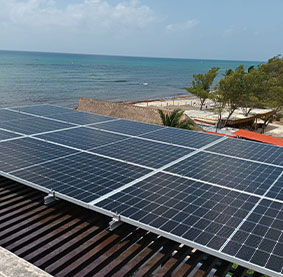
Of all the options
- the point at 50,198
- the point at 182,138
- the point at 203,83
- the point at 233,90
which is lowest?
the point at 203,83

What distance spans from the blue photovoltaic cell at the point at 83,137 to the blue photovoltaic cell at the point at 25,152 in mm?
765

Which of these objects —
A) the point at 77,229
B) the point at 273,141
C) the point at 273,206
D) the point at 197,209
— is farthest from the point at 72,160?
the point at 273,141

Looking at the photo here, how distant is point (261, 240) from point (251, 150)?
7.51 meters

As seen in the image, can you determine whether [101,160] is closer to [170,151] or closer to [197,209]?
[170,151]

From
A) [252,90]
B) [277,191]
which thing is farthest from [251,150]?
[252,90]

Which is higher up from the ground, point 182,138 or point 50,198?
point 182,138

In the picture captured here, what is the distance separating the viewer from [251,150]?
45.4ft

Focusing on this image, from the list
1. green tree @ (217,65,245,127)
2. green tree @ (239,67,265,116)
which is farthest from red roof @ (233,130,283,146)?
green tree @ (239,67,265,116)

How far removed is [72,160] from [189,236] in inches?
228

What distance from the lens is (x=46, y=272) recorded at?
243 inches

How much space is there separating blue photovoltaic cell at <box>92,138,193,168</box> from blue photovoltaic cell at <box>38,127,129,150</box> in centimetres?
67

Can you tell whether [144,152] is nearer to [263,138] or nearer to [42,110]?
[42,110]

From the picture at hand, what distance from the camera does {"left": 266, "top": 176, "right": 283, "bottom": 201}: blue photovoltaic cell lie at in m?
9.08

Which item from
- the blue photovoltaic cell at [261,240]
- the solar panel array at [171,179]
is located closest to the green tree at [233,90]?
the solar panel array at [171,179]
